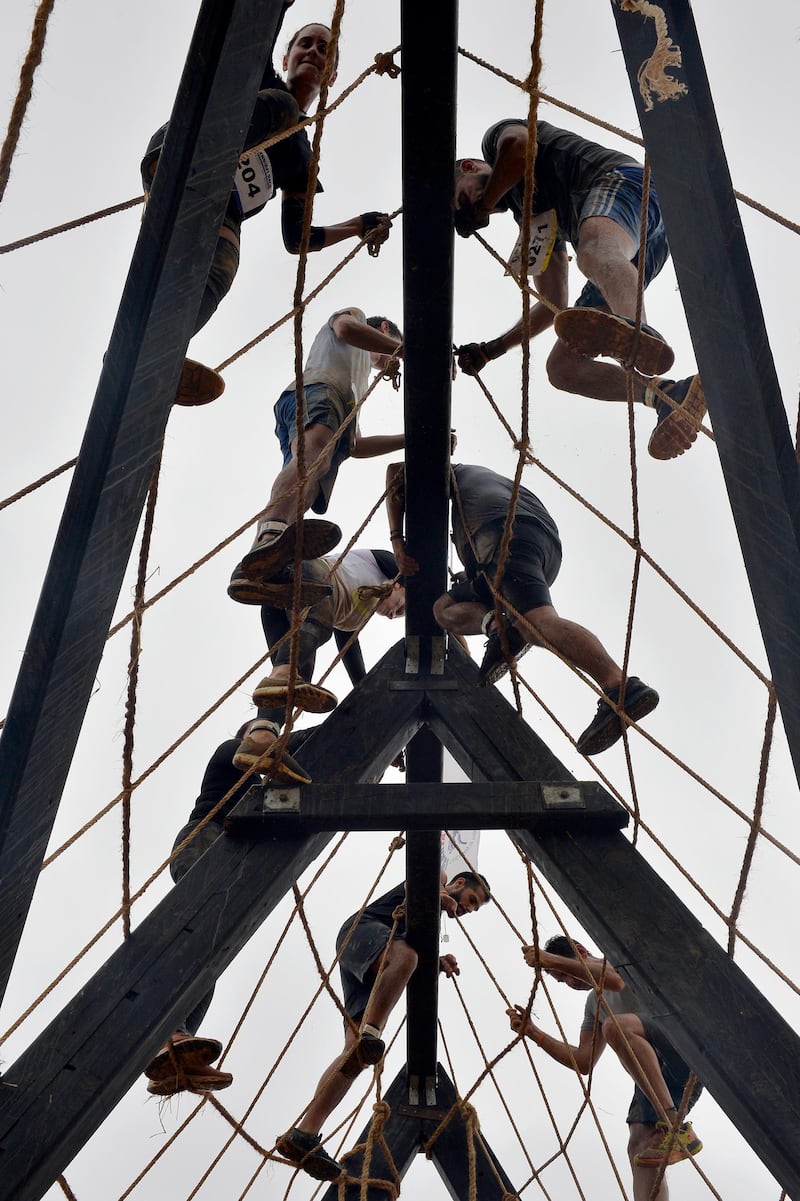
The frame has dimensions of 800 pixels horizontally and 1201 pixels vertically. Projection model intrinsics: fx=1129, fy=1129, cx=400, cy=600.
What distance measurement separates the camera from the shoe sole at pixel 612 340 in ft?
7.52

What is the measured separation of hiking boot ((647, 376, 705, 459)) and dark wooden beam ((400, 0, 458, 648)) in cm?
54

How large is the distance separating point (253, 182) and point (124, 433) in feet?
5.57

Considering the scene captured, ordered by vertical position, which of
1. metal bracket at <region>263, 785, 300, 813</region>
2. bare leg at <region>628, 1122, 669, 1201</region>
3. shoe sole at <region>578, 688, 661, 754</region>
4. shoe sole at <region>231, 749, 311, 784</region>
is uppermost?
shoe sole at <region>578, 688, 661, 754</region>

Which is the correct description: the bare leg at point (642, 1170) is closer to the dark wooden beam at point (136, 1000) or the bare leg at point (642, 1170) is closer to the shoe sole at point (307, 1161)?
the shoe sole at point (307, 1161)

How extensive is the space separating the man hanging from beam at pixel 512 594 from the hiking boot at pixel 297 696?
0.49 metres

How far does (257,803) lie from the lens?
2.62 metres

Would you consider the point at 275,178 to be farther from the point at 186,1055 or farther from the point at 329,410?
the point at 186,1055

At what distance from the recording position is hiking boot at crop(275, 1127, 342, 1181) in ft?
11.7

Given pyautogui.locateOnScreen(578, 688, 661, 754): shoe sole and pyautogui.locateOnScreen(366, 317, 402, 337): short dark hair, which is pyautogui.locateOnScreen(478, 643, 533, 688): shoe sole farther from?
pyautogui.locateOnScreen(366, 317, 402, 337): short dark hair

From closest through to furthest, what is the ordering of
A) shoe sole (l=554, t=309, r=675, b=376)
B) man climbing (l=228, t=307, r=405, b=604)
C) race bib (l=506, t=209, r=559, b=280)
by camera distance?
shoe sole (l=554, t=309, r=675, b=376) < race bib (l=506, t=209, r=559, b=280) < man climbing (l=228, t=307, r=405, b=604)

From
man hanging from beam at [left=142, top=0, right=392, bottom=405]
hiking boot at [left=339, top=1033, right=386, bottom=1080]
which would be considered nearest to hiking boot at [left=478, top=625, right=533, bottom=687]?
man hanging from beam at [left=142, top=0, right=392, bottom=405]

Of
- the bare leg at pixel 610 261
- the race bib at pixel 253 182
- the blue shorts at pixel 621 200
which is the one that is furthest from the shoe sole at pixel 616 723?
the race bib at pixel 253 182

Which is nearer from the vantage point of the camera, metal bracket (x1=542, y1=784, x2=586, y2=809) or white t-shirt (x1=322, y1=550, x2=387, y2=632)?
metal bracket (x1=542, y1=784, x2=586, y2=809)

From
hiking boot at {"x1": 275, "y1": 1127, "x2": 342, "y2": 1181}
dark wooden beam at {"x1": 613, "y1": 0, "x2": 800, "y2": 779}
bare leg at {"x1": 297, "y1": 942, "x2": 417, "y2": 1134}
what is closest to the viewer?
dark wooden beam at {"x1": 613, "y1": 0, "x2": 800, "y2": 779}
